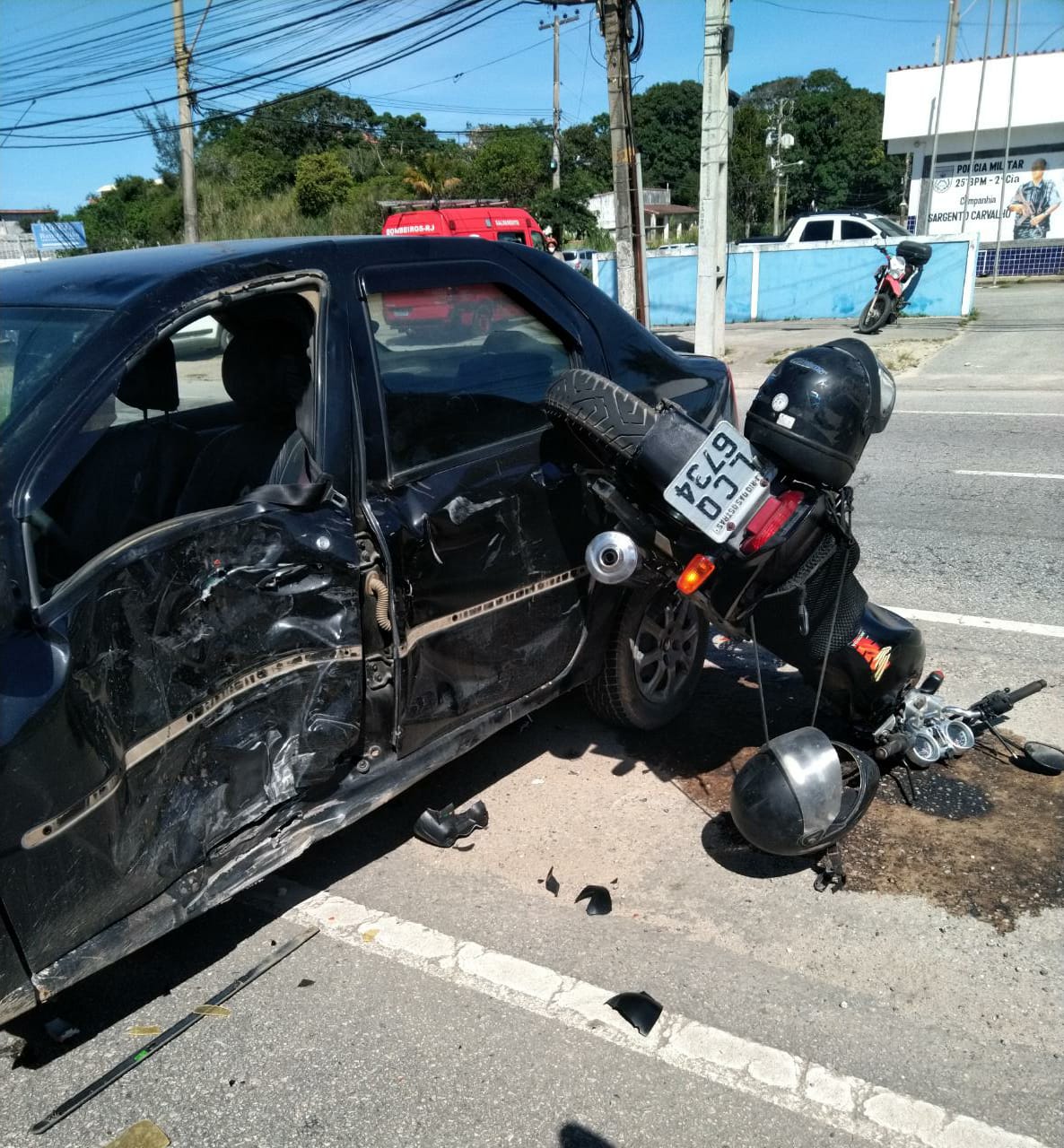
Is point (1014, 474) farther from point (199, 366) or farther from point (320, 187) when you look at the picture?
point (320, 187)

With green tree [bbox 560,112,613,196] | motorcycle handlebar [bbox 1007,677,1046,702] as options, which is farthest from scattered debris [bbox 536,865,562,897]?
green tree [bbox 560,112,613,196]

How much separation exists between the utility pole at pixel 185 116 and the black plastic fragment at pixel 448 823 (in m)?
23.6

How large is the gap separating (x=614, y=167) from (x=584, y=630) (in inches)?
492

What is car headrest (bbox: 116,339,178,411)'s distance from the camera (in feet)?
8.79

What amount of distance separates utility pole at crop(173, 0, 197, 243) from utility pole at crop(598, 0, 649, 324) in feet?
44.2

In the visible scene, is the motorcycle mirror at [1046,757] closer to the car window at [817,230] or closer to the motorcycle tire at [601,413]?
the motorcycle tire at [601,413]

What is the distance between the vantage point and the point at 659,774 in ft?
12.3

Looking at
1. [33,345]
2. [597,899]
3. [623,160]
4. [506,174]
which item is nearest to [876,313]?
[623,160]

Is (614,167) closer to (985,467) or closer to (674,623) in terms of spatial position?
(985,467)

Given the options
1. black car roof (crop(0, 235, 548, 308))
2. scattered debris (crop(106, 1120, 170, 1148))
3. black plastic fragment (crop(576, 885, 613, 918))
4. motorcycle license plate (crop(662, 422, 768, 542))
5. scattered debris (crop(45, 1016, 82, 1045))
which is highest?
black car roof (crop(0, 235, 548, 308))

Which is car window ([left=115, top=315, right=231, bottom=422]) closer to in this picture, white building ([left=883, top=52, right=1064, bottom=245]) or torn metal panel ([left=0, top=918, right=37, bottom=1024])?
torn metal panel ([left=0, top=918, right=37, bottom=1024])

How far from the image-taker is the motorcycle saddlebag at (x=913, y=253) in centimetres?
1734

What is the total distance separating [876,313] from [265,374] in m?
17.2

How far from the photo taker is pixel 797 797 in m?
2.82
